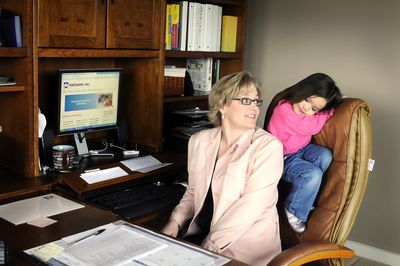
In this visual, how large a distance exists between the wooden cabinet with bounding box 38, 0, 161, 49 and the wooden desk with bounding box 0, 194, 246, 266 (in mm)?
770

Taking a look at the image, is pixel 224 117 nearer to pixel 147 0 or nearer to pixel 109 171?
pixel 109 171

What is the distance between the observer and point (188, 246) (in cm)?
152

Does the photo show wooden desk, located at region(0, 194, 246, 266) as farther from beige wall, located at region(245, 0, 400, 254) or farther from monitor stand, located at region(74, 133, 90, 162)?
beige wall, located at region(245, 0, 400, 254)

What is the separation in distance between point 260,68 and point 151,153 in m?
1.28

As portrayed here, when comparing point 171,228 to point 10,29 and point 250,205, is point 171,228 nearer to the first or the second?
point 250,205

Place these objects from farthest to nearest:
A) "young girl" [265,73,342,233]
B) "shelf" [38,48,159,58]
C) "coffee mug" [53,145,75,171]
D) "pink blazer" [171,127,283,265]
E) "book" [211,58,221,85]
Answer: "book" [211,58,221,85], "coffee mug" [53,145,75,171], "shelf" [38,48,159,58], "young girl" [265,73,342,233], "pink blazer" [171,127,283,265]

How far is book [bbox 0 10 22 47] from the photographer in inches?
78.8

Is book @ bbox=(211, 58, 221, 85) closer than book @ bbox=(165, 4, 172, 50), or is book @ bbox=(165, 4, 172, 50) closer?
book @ bbox=(165, 4, 172, 50)

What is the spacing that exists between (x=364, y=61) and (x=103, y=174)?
1.87 m

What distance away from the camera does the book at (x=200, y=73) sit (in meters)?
3.22

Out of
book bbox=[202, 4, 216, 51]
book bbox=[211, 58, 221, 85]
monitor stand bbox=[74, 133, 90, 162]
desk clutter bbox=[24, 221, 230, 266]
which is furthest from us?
book bbox=[211, 58, 221, 85]

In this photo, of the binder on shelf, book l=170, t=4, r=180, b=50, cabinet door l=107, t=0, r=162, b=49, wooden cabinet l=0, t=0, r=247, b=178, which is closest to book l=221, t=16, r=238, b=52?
wooden cabinet l=0, t=0, r=247, b=178

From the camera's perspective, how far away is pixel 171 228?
2021 mm

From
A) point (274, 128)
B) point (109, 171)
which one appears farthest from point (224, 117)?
point (109, 171)
